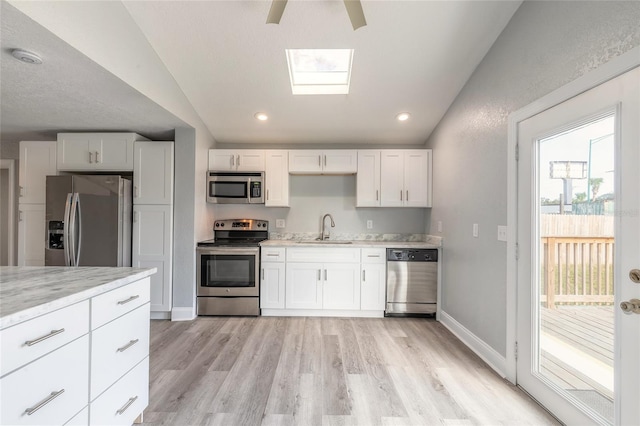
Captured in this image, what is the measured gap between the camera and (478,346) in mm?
2346

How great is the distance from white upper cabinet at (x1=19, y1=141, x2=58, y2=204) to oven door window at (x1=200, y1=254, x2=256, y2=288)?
2055 millimetres

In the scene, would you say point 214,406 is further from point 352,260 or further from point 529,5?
point 529,5

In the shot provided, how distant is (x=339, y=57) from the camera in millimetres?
2812

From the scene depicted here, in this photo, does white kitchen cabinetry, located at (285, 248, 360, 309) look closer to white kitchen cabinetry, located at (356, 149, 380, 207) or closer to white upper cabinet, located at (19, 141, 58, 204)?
white kitchen cabinetry, located at (356, 149, 380, 207)

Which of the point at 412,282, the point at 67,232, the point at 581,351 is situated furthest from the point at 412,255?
the point at 67,232

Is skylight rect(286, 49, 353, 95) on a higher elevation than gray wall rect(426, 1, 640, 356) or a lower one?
higher

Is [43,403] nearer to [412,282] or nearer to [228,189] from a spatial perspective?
[228,189]

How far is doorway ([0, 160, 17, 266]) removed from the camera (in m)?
3.68

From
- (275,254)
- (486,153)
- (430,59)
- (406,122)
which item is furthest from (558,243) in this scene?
(275,254)

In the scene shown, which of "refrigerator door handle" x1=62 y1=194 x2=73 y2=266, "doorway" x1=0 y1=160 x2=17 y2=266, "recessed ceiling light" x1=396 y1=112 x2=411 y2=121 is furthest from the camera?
"doorway" x1=0 y1=160 x2=17 y2=266

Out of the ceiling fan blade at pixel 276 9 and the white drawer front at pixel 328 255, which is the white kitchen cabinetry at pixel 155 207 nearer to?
the white drawer front at pixel 328 255

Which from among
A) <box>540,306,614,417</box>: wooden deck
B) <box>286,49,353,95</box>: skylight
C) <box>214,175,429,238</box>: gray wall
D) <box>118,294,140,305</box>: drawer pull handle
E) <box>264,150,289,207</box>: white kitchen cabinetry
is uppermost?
<box>286,49,353,95</box>: skylight

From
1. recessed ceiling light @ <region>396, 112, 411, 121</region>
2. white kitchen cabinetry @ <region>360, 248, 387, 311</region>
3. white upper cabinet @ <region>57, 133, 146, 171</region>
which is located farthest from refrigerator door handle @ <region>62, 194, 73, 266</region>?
recessed ceiling light @ <region>396, 112, 411, 121</region>

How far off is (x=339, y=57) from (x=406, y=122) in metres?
1.14
